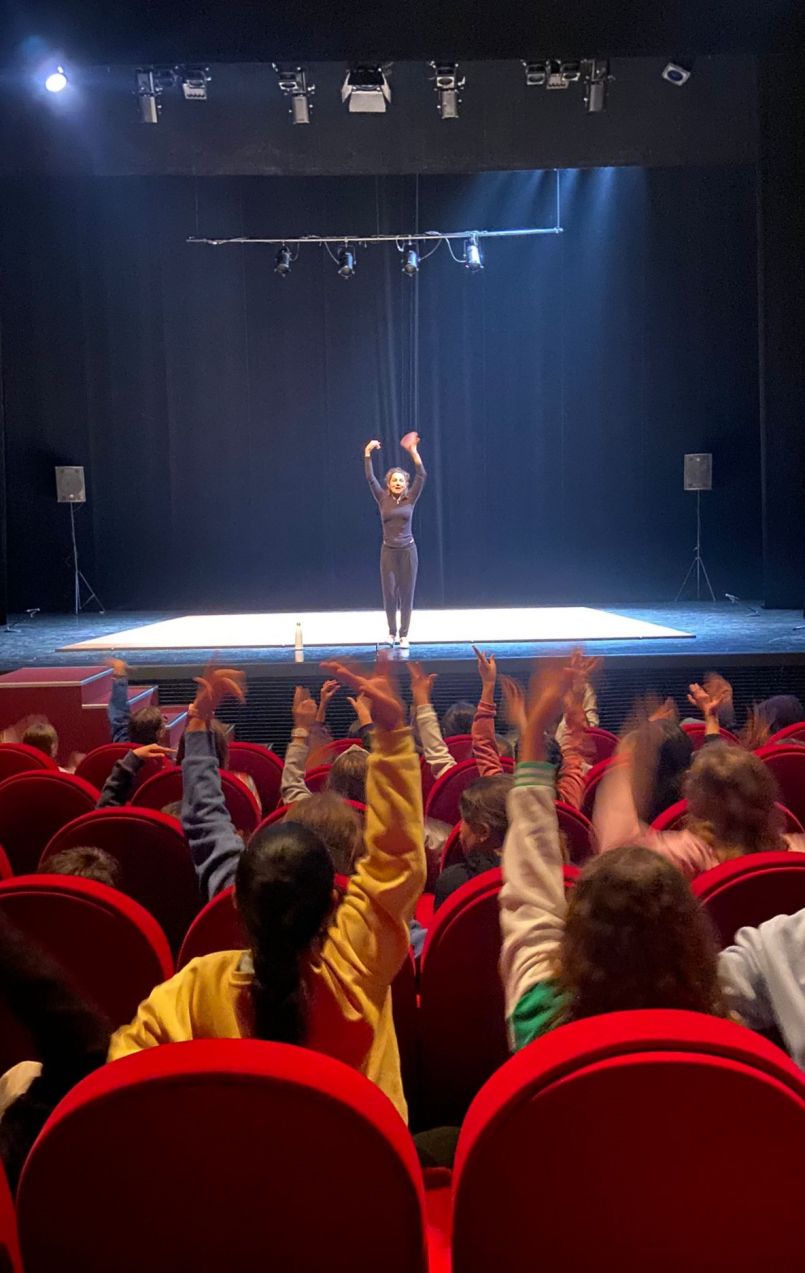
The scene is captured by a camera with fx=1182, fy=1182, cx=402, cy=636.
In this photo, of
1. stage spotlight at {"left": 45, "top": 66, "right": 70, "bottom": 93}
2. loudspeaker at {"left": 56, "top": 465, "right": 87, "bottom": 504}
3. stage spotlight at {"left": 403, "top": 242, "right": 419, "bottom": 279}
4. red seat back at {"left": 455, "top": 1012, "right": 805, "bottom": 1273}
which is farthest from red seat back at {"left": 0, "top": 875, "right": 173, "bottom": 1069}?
loudspeaker at {"left": 56, "top": 465, "right": 87, "bottom": 504}

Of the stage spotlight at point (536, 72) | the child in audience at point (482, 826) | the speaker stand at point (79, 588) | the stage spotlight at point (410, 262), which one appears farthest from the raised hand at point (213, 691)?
the speaker stand at point (79, 588)

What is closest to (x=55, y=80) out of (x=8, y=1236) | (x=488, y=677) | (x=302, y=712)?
(x=302, y=712)

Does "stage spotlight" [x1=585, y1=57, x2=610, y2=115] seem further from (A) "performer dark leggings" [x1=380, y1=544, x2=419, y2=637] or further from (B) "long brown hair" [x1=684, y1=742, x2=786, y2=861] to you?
(B) "long brown hair" [x1=684, y1=742, x2=786, y2=861]

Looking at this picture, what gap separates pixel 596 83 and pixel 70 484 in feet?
21.6

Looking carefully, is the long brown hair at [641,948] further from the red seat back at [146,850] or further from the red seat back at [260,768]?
the red seat back at [260,768]

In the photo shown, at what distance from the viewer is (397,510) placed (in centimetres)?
898

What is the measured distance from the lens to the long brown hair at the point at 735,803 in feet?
6.95

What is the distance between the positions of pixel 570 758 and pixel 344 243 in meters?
10.4

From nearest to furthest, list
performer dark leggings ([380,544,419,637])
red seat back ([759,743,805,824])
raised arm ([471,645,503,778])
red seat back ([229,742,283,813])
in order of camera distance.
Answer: raised arm ([471,645,503,778]), red seat back ([759,743,805,824]), red seat back ([229,742,283,813]), performer dark leggings ([380,544,419,637])

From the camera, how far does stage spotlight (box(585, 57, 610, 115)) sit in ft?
29.7

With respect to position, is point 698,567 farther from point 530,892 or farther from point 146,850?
point 530,892

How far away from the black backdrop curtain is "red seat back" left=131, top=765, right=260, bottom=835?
9.74 metres

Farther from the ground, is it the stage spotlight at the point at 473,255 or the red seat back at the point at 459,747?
the stage spotlight at the point at 473,255

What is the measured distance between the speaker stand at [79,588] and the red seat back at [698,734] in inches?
352
